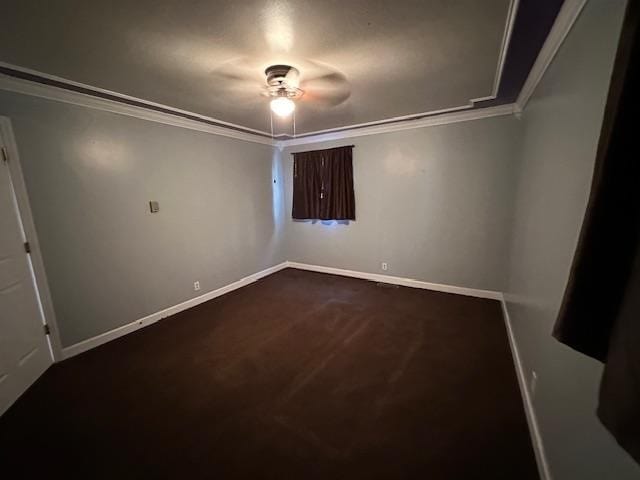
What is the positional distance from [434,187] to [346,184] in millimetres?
1318

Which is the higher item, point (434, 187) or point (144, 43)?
point (144, 43)

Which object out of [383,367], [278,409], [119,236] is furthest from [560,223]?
[119,236]

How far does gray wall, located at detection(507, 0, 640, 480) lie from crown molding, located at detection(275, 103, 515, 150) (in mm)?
1303

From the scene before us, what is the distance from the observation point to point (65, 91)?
2275 millimetres

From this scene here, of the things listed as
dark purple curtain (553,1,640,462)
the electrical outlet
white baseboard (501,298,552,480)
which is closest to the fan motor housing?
dark purple curtain (553,1,640,462)

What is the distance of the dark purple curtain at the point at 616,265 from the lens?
55cm

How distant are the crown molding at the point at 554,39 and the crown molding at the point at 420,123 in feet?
2.66

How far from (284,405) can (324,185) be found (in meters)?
3.35

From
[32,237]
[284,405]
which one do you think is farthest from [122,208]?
[284,405]

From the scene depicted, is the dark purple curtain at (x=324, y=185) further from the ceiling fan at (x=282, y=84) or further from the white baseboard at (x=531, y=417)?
the white baseboard at (x=531, y=417)

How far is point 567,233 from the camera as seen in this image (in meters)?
1.22

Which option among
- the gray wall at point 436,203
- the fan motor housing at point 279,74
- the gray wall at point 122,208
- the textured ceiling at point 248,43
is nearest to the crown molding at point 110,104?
the gray wall at point 122,208

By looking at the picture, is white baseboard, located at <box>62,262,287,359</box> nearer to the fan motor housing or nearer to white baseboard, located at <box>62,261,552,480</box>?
white baseboard, located at <box>62,261,552,480</box>

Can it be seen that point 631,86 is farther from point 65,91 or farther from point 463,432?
point 65,91
